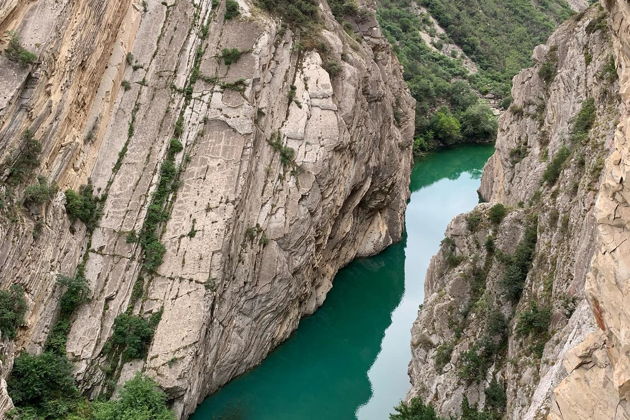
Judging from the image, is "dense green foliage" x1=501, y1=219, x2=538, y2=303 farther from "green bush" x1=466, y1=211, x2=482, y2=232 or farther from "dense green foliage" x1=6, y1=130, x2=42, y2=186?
"dense green foliage" x1=6, y1=130, x2=42, y2=186

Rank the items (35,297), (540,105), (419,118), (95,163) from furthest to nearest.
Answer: (419,118)
(540,105)
(95,163)
(35,297)

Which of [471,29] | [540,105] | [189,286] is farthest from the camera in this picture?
[471,29]

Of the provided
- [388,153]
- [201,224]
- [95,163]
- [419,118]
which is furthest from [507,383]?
[419,118]

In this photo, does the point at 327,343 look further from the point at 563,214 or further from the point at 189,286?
the point at 563,214

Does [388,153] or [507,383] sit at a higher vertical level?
[388,153]

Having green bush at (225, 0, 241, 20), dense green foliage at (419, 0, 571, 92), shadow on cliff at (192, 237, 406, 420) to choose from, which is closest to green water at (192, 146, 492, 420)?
shadow on cliff at (192, 237, 406, 420)

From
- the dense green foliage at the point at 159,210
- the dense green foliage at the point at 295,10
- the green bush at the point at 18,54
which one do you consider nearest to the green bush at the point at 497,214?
the dense green foliage at the point at 159,210
